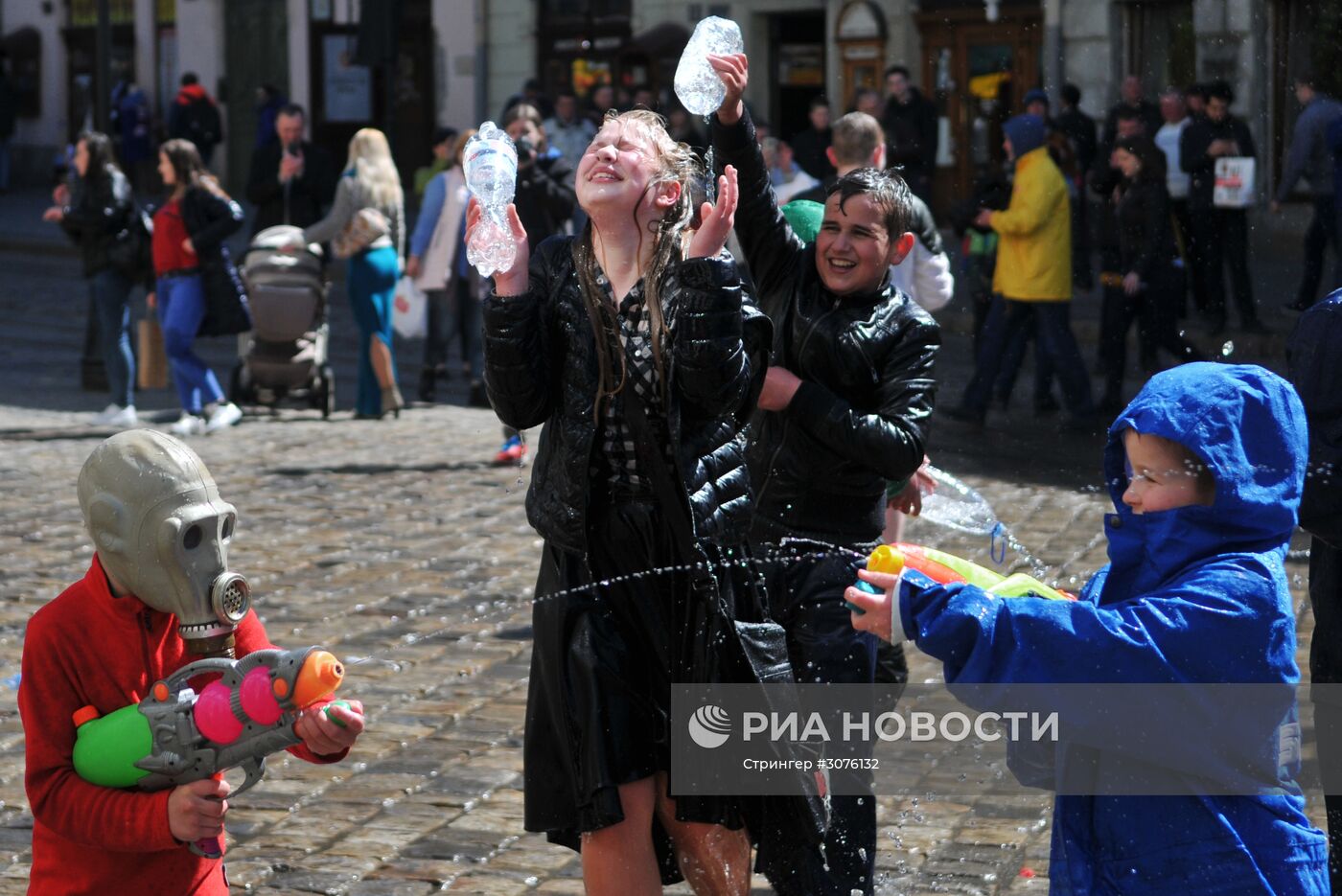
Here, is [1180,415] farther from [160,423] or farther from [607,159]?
[160,423]

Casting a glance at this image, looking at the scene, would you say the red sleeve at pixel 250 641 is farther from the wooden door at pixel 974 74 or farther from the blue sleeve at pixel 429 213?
the wooden door at pixel 974 74

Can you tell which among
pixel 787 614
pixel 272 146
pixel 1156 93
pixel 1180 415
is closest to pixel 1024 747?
pixel 1180 415

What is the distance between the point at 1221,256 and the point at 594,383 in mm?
11566

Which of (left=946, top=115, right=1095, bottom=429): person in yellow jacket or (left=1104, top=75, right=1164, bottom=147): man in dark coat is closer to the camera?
(left=946, top=115, right=1095, bottom=429): person in yellow jacket

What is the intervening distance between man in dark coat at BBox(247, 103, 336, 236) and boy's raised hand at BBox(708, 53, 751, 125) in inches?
387

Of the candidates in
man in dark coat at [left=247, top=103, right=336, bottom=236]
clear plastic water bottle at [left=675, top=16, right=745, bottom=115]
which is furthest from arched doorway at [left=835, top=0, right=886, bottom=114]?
clear plastic water bottle at [left=675, top=16, right=745, bottom=115]

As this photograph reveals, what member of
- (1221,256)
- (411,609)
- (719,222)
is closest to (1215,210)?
(1221,256)

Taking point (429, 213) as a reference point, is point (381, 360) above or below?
below

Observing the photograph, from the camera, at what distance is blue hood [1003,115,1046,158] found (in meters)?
11.4

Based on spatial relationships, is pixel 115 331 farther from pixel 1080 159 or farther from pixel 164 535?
pixel 164 535

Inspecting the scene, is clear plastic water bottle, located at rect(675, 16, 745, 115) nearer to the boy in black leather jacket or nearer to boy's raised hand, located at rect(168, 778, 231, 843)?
the boy in black leather jacket

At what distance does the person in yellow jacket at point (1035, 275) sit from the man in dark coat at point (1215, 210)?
8.89 feet

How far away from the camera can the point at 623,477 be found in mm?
3678

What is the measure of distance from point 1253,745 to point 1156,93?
17.9 meters
